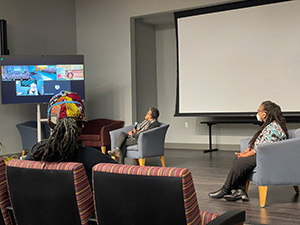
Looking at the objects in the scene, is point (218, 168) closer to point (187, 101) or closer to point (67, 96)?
point (187, 101)

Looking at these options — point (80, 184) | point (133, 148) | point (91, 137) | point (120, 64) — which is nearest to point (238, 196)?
point (133, 148)

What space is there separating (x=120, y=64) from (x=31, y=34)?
6.77 feet

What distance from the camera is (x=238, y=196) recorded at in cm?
467

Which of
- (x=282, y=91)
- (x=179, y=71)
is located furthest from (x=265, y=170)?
(x=179, y=71)

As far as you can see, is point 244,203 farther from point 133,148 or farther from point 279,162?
point 133,148

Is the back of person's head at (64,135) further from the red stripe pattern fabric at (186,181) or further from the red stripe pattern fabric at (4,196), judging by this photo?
the red stripe pattern fabric at (186,181)

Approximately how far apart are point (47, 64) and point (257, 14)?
4.22 m

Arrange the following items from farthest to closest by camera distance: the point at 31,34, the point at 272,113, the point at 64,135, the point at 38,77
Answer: the point at 31,34 → the point at 38,77 → the point at 272,113 → the point at 64,135

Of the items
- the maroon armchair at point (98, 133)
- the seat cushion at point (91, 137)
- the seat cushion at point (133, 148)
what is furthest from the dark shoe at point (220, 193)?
the seat cushion at point (91, 137)

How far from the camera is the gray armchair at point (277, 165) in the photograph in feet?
14.3

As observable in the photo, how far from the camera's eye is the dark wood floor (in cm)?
400

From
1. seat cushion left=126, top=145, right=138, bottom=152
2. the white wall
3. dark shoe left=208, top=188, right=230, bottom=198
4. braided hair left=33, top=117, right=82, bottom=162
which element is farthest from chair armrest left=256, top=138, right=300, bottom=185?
the white wall

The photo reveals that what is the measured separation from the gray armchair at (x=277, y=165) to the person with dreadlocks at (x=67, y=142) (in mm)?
2426

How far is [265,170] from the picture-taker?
172 inches
